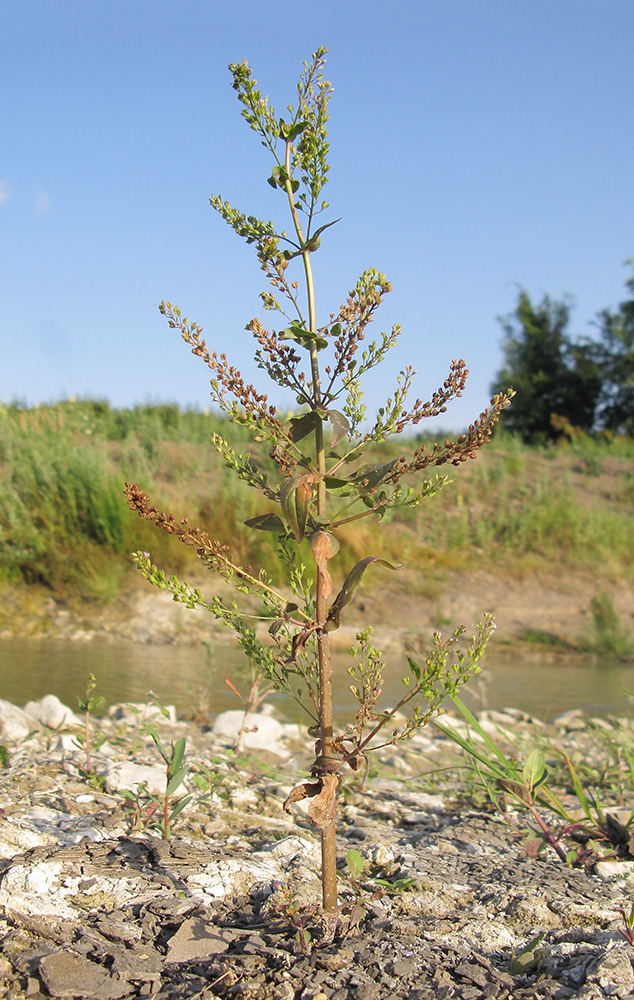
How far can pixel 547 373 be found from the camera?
77.9 feet

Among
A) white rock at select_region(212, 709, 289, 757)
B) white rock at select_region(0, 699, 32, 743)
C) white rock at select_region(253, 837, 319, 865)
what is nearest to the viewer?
white rock at select_region(253, 837, 319, 865)

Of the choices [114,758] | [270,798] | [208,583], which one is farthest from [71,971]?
[208,583]

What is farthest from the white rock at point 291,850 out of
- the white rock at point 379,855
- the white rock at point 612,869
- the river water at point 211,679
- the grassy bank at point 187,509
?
the grassy bank at point 187,509

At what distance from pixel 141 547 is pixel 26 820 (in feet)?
18.9

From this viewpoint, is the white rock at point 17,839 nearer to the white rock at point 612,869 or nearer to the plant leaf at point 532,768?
the plant leaf at point 532,768

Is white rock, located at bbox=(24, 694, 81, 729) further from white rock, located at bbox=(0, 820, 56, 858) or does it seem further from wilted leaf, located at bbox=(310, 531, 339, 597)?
wilted leaf, located at bbox=(310, 531, 339, 597)

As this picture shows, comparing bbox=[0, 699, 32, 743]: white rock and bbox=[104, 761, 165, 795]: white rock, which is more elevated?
bbox=[104, 761, 165, 795]: white rock

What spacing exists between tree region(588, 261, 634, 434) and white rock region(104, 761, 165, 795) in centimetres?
2158

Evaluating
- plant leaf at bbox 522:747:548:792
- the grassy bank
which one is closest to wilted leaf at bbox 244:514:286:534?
plant leaf at bbox 522:747:548:792

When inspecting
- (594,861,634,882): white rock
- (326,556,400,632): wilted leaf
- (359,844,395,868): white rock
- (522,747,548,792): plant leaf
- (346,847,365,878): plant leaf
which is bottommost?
(594,861,634,882): white rock

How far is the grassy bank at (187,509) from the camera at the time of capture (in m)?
7.88

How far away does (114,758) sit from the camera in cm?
306

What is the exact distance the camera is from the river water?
5.02 meters

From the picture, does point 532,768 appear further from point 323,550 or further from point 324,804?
point 323,550
